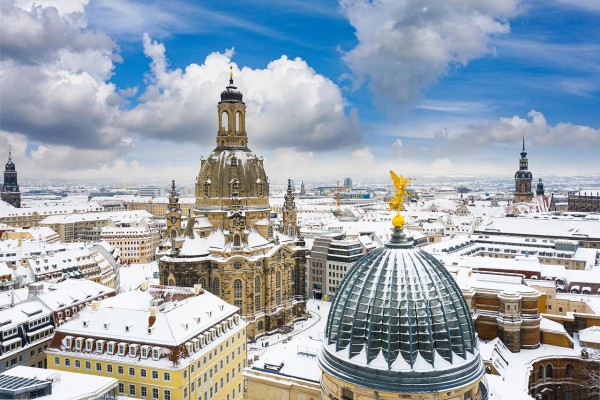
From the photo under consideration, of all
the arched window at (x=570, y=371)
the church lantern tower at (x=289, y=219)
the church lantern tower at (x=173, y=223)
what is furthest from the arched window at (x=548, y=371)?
the church lantern tower at (x=173, y=223)

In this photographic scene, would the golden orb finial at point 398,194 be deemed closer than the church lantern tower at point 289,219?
Yes

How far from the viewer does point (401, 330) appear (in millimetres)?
25406

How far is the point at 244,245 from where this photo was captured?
278ft

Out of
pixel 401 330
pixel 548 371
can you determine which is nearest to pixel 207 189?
pixel 548 371

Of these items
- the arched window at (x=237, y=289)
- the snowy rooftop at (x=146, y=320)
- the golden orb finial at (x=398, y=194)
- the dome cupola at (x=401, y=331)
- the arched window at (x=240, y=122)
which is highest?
the arched window at (x=240, y=122)

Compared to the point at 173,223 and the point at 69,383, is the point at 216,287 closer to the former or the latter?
the point at 173,223

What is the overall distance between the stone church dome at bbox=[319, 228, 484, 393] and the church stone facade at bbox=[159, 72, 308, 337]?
57140 mm

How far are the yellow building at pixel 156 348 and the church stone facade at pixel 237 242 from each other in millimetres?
24029

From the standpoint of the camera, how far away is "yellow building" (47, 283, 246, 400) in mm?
49156

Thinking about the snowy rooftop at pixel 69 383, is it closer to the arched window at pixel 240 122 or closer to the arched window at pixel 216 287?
the arched window at pixel 216 287

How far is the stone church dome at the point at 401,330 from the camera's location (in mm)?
25000

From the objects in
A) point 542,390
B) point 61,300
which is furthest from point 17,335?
point 542,390

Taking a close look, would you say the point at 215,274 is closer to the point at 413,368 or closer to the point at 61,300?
the point at 61,300

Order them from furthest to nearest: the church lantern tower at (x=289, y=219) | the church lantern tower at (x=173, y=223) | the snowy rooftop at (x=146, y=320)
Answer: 1. the church lantern tower at (x=289, y=219)
2. the church lantern tower at (x=173, y=223)
3. the snowy rooftop at (x=146, y=320)
